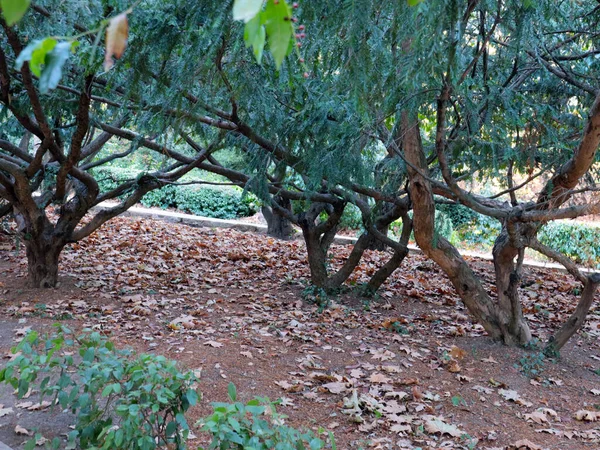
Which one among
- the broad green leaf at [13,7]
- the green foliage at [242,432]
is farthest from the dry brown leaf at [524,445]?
the broad green leaf at [13,7]

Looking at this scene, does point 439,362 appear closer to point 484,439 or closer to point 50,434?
point 484,439

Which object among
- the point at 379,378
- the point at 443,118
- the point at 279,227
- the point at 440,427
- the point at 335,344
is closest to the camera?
the point at 440,427

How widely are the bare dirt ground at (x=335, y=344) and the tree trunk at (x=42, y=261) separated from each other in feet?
0.63

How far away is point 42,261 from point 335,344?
3503 mm

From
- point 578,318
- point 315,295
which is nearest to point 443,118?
point 578,318

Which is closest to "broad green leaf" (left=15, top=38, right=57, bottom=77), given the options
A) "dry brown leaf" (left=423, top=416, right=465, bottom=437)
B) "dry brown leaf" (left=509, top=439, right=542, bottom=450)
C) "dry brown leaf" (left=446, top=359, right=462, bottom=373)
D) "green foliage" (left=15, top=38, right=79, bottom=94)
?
"green foliage" (left=15, top=38, right=79, bottom=94)

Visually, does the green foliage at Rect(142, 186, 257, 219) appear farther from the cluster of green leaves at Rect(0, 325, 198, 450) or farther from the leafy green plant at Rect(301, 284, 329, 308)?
the cluster of green leaves at Rect(0, 325, 198, 450)

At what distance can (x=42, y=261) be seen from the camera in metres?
6.88

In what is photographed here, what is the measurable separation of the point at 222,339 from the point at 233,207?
9.73m

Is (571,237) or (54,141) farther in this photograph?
(571,237)

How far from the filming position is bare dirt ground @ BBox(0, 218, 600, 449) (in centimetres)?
432

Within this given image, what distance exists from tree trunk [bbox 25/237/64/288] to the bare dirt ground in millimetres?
193

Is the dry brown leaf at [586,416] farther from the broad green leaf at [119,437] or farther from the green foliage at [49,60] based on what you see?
the green foliage at [49,60]

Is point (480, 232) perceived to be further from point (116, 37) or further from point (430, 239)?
point (116, 37)
